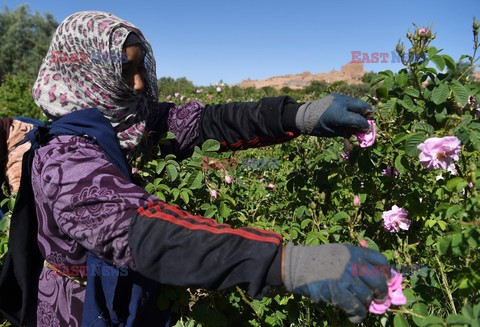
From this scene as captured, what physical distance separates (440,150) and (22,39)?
29628 millimetres

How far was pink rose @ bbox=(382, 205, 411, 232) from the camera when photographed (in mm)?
1336

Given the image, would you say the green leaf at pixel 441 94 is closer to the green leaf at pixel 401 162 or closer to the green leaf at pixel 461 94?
the green leaf at pixel 461 94

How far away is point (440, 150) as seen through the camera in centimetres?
101

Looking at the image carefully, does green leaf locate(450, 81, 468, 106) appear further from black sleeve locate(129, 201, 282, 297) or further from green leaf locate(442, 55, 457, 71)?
black sleeve locate(129, 201, 282, 297)

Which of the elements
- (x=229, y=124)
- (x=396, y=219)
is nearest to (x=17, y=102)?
(x=229, y=124)

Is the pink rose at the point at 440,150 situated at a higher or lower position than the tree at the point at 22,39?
lower

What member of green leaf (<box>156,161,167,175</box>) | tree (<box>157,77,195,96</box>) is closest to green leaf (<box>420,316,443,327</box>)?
green leaf (<box>156,161,167,175</box>)

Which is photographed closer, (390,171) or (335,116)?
(335,116)

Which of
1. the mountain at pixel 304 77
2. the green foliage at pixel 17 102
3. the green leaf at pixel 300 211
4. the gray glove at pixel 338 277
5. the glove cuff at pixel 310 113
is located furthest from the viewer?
the mountain at pixel 304 77

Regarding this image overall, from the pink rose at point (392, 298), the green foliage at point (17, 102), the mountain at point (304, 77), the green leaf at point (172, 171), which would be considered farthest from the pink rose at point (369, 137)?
the mountain at point (304, 77)

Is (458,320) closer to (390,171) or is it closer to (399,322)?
(399,322)

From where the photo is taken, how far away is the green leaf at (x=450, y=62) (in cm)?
110

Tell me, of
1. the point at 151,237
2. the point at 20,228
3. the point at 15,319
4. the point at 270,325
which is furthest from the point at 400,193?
the point at 15,319

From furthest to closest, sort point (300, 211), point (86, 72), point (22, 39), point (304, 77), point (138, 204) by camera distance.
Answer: point (304, 77) → point (22, 39) → point (300, 211) → point (86, 72) → point (138, 204)
